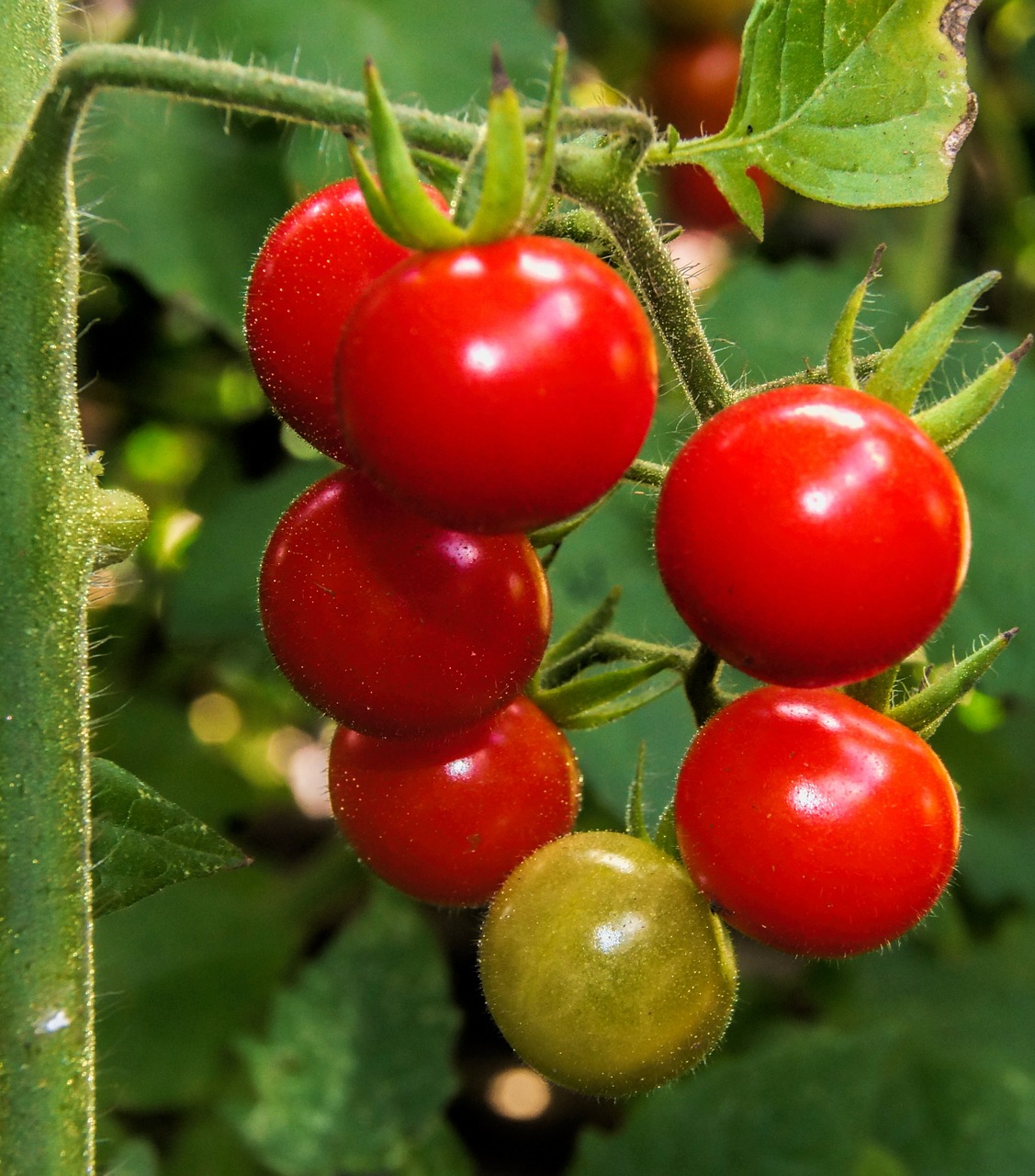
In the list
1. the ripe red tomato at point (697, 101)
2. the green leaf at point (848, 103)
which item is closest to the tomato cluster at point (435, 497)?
the green leaf at point (848, 103)

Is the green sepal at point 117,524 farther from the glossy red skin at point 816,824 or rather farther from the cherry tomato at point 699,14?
the cherry tomato at point 699,14

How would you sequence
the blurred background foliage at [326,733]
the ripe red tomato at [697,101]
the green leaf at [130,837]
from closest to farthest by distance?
the green leaf at [130,837]
the blurred background foliage at [326,733]
the ripe red tomato at [697,101]

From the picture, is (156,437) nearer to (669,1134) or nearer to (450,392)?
(669,1134)

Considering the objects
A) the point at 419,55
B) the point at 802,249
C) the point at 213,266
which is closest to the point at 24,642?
the point at 213,266

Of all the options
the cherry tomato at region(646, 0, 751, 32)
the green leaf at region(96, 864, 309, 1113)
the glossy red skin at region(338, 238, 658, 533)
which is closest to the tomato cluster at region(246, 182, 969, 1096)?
the glossy red skin at region(338, 238, 658, 533)

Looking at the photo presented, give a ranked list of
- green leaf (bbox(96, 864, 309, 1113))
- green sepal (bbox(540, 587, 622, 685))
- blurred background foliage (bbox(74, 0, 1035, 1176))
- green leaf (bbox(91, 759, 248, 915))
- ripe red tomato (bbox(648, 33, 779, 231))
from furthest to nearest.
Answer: ripe red tomato (bbox(648, 33, 779, 231)) → green leaf (bbox(96, 864, 309, 1113)) → blurred background foliage (bbox(74, 0, 1035, 1176)) → green sepal (bbox(540, 587, 622, 685)) → green leaf (bbox(91, 759, 248, 915))

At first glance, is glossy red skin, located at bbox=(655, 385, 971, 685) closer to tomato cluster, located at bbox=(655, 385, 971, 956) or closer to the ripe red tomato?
tomato cluster, located at bbox=(655, 385, 971, 956)
